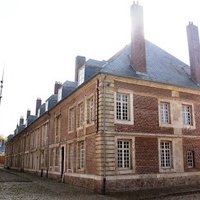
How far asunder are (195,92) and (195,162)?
15.1 ft

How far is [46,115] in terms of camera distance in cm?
2453

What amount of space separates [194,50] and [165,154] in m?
Result: 7.98

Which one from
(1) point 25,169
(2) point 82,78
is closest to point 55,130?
(2) point 82,78

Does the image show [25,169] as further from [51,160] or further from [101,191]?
[101,191]

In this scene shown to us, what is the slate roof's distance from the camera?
14837 millimetres

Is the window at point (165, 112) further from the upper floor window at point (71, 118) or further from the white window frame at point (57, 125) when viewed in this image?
the white window frame at point (57, 125)

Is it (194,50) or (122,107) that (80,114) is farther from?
(194,50)

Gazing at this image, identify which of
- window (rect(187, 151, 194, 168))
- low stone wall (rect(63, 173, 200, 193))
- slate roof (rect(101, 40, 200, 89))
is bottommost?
low stone wall (rect(63, 173, 200, 193))

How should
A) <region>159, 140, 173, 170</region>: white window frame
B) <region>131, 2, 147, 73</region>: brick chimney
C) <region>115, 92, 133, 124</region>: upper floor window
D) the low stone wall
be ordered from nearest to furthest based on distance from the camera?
1. the low stone wall
2. <region>115, 92, 133, 124</region>: upper floor window
3. <region>159, 140, 173, 170</region>: white window frame
4. <region>131, 2, 147, 73</region>: brick chimney

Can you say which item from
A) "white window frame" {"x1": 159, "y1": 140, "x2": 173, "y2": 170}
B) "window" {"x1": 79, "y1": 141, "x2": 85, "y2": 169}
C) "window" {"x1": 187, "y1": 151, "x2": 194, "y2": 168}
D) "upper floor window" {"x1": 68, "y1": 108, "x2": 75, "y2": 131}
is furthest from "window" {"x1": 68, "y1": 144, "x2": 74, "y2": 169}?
"window" {"x1": 187, "y1": 151, "x2": 194, "y2": 168}

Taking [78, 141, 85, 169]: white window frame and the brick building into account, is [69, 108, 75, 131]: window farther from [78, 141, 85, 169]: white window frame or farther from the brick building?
[78, 141, 85, 169]: white window frame

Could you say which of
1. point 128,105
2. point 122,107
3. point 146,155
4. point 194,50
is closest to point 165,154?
point 146,155

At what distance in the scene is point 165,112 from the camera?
16.0 metres

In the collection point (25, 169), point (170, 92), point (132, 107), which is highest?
point (170, 92)
